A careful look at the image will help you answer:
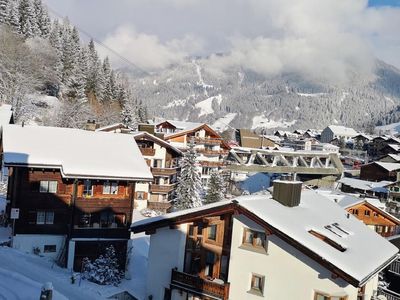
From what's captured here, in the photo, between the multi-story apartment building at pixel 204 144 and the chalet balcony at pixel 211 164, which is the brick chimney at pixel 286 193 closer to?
the multi-story apartment building at pixel 204 144

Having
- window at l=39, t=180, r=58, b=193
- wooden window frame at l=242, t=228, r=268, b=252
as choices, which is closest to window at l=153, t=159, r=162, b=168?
window at l=39, t=180, r=58, b=193

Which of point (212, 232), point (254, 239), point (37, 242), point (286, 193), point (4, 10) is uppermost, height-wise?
point (4, 10)

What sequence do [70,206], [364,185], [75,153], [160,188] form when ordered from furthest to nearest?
[364,185]
[160,188]
[75,153]
[70,206]

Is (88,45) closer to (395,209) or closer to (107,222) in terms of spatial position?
(395,209)

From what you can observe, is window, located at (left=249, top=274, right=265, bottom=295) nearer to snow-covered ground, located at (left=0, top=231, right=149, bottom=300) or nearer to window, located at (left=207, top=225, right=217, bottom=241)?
window, located at (left=207, top=225, right=217, bottom=241)

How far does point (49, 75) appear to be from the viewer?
74375 mm

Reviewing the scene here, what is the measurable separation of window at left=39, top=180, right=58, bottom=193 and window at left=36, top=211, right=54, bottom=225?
1410 mm

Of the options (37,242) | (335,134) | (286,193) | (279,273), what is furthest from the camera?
(335,134)

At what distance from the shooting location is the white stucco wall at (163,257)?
2142 centimetres

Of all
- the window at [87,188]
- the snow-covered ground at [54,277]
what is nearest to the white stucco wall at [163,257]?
the snow-covered ground at [54,277]

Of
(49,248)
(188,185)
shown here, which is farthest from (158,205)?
(49,248)

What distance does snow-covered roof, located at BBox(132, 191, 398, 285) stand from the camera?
56.5ft

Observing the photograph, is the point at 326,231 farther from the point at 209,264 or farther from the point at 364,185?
the point at 364,185

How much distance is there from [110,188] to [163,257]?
836 cm
